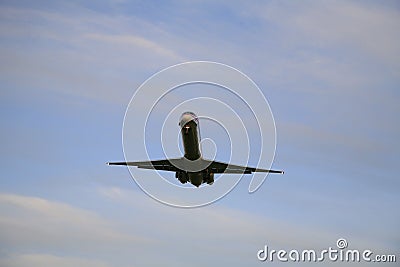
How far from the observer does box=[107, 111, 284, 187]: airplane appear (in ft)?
451

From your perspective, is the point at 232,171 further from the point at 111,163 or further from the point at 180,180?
the point at 111,163

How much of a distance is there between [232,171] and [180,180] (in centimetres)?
851

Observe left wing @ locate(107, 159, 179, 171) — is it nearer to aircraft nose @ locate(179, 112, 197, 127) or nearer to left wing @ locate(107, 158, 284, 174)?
left wing @ locate(107, 158, 284, 174)

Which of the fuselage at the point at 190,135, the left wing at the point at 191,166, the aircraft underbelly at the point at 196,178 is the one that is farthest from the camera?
the aircraft underbelly at the point at 196,178

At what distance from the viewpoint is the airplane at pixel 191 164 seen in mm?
137500

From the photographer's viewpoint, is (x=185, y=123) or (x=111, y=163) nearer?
(x=185, y=123)

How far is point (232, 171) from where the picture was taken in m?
150

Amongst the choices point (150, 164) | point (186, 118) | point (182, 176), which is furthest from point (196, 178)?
point (186, 118)

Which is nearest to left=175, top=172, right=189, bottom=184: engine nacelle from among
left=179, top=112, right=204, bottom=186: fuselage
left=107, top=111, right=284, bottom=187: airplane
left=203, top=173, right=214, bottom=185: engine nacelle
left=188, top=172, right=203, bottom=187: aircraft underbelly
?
left=107, top=111, right=284, bottom=187: airplane

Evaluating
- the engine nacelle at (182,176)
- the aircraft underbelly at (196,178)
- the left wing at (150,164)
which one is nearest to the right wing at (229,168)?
the aircraft underbelly at (196,178)

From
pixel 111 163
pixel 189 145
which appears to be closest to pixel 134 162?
pixel 111 163

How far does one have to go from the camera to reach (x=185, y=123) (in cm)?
13638

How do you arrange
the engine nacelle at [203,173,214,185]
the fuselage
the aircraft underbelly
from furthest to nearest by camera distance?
the engine nacelle at [203,173,214,185] → the aircraft underbelly → the fuselage

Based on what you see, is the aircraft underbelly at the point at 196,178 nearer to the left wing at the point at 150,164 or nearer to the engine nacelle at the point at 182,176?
Result: the engine nacelle at the point at 182,176
